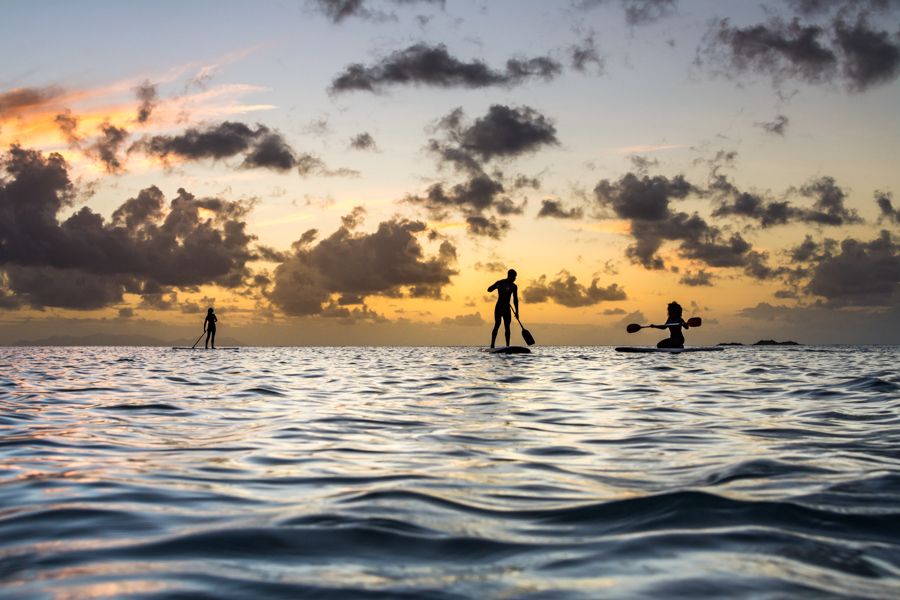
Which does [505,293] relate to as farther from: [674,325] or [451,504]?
[451,504]

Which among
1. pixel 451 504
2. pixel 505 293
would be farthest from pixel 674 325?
pixel 451 504

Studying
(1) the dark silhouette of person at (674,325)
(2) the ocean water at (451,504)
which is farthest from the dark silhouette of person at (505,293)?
(2) the ocean water at (451,504)

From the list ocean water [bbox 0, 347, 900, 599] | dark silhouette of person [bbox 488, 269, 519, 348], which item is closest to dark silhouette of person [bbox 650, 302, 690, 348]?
dark silhouette of person [bbox 488, 269, 519, 348]

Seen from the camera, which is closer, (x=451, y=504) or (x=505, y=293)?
(x=451, y=504)

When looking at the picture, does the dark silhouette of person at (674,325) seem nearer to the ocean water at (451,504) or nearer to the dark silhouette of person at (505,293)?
the dark silhouette of person at (505,293)

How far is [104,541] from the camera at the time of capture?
11.4 ft

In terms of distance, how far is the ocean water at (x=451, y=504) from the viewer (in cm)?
285

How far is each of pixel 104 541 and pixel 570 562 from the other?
7.17 feet

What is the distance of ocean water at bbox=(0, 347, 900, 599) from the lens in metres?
2.85

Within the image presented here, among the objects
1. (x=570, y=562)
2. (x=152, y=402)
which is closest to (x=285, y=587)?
(x=570, y=562)

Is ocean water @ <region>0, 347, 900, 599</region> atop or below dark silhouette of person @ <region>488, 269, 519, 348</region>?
below

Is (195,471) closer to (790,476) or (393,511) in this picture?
(393,511)

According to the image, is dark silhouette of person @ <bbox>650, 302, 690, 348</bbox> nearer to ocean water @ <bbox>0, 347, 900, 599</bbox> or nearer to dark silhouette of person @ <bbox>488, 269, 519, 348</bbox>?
dark silhouette of person @ <bbox>488, 269, 519, 348</bbox>

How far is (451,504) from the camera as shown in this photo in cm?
423
